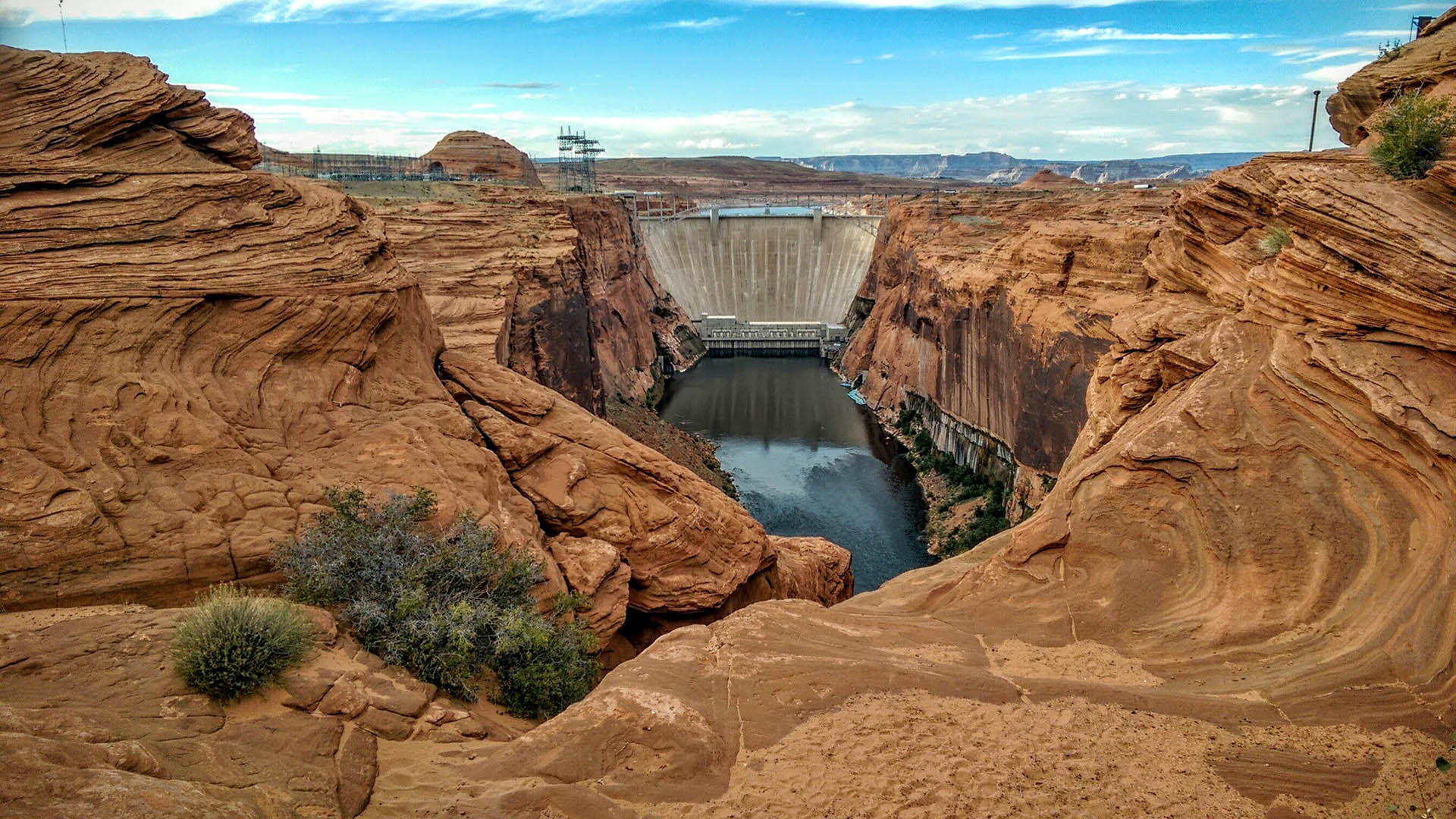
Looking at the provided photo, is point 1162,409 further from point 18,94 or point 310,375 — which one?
point 18,94

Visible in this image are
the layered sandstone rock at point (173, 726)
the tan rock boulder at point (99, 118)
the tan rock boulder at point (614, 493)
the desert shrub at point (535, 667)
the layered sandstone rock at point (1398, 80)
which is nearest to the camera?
the layered sandstone rock at point (173, 726)

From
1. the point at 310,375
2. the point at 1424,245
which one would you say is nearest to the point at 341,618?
the point at 310,375

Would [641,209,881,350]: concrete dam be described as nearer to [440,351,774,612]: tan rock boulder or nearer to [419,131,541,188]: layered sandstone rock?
[419,131,541,188]: layered sandstone rock

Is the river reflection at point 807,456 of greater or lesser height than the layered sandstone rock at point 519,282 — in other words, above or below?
below

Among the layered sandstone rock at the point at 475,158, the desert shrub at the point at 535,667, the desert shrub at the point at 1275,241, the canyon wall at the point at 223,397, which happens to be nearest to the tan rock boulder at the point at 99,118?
the canyon wall at the point at 223,397

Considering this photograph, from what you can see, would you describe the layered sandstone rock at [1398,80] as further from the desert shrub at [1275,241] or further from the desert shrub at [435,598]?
the desert shrub at [435,598]

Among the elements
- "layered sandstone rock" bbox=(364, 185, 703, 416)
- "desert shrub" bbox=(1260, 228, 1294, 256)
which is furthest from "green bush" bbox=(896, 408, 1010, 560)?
"desert shrub" bbox=(1260, 228, 1294, 256)

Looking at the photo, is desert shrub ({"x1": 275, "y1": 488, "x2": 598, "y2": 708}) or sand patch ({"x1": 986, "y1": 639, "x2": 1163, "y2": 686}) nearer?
sand patch ({"x1": 986, "y1": 639, "x2": 1163, "y2": 686})
